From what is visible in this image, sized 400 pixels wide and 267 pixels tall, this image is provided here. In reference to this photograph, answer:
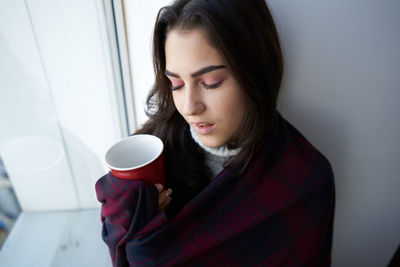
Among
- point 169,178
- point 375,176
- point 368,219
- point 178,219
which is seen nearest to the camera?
point 178,219

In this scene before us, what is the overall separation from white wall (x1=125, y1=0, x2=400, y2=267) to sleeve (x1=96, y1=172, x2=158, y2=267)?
1.29ft

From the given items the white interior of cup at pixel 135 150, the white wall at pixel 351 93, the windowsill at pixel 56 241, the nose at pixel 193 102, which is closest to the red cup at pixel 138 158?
the white interior of cup at pixel 135 150

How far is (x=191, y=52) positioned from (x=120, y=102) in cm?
50

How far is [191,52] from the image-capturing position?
1.60ft

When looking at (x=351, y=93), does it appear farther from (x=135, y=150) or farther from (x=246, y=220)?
(x=135, y=150)

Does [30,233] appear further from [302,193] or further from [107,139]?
[302,193]

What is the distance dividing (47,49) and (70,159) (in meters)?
0.43

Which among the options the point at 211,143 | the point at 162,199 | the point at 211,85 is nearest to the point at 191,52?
the point at 211,85

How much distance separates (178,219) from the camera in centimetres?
58

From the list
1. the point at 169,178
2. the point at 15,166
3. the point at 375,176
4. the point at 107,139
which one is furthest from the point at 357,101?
the point at 15,166

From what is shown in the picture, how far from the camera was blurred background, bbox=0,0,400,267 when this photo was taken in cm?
67

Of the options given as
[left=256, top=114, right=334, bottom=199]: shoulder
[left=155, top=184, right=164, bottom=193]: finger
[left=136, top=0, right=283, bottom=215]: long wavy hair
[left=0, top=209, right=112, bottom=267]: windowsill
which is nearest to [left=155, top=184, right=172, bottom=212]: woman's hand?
[left=155, top=184, right=164, bottom=193]: finger

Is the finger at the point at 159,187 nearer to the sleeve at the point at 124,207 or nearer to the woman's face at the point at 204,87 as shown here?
the sleeve at the point at 124,207

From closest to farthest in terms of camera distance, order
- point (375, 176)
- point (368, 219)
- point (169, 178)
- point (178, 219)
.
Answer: point (178, 219) → point (169, 178) → point (375, 176) → point (368, 219)
